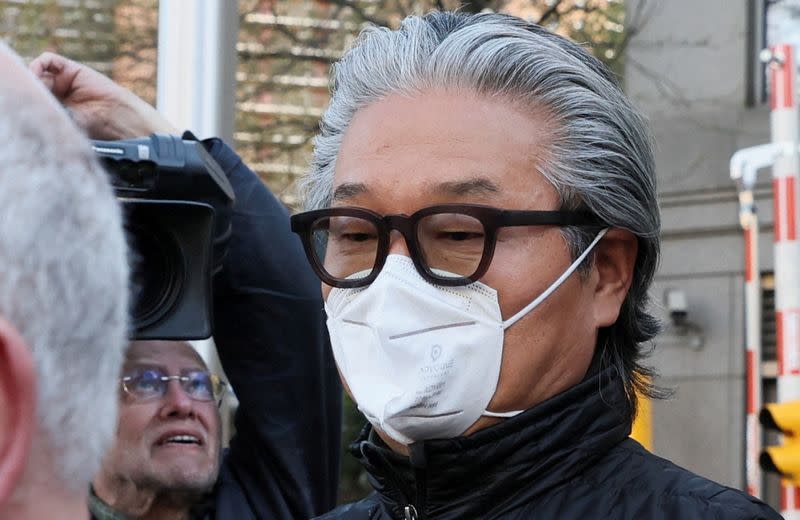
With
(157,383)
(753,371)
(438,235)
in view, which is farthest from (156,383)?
(753,371)

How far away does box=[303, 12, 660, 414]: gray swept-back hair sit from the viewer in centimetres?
237

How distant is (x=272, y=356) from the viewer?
11.3 feet

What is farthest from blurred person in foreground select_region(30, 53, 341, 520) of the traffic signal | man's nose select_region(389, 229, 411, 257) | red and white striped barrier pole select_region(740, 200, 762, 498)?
red and white striped barrier pole select_region(740, 200, 762, 498)

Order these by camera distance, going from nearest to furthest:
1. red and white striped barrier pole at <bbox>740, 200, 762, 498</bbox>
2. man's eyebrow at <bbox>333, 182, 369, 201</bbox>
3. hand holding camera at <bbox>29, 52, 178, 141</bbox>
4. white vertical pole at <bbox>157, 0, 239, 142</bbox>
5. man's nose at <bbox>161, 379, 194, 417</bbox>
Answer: man's eyebrow at <bbox>333, 182, 369, 201</bbox>, hand holding camera at <bbox>29, 52, 178, 141</bbox>, man's nose at <bbox>161, 379, 194, 417</bbox>, white vertical pole at <bbox>157, 0, 239, 142</bbox>, red and white striped barrier pole at <bbox>740, 200, 762, 498</bbox>

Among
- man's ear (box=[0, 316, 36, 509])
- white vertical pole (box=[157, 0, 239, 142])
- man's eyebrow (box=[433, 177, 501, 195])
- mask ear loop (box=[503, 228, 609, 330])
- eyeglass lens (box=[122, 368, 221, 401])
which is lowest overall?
eyeglass lens (box=[122, 368, 221, 401])

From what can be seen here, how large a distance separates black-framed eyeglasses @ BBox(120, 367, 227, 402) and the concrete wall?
37.4ft

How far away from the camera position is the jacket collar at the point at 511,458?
2.24m

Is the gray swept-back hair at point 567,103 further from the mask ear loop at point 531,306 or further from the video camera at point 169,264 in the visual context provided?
the video camera at point 169,264

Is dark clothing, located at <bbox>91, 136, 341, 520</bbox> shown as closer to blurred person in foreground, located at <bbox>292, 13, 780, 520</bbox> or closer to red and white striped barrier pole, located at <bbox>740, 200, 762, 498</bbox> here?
blurred person in foreground, located at <bbox>292, 13, 780, 520</bbox>

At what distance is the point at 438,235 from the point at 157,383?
1.55m

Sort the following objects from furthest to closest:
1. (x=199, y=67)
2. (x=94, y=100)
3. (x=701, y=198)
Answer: (x=701, y=198) < (x=199, y=67) < (x=94, y=100)

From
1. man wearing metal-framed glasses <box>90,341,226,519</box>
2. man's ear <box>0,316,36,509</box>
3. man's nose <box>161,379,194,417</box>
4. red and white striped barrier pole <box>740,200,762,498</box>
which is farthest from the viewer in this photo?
red and white striped barrier pole <box>740,200,762,498</box>

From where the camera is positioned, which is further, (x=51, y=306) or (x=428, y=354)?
(x=428, y=354)

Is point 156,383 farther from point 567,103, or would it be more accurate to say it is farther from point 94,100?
point 567,103
